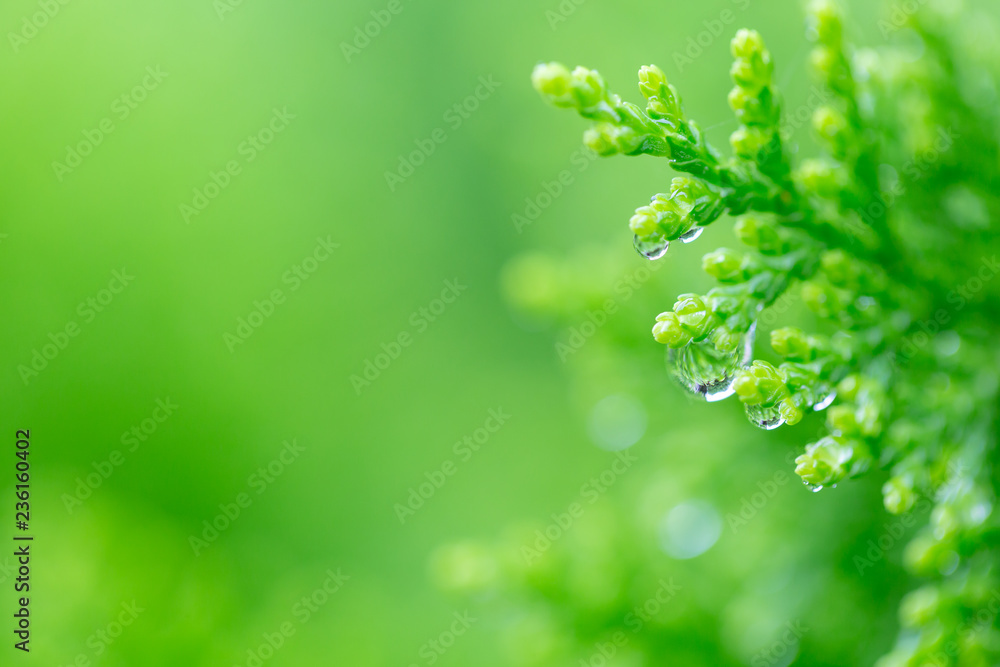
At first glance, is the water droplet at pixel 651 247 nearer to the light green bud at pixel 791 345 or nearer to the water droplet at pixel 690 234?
the water droplet at pixel 690 234

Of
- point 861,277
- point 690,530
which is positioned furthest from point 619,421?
point 861,277

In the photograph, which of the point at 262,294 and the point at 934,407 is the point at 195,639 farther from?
the point at 934,407

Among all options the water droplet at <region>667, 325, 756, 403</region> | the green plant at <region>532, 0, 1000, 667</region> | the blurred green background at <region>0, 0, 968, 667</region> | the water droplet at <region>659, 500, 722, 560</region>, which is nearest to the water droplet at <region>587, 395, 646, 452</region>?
the blurred green background at <region>0, 0, 968, 667</region>

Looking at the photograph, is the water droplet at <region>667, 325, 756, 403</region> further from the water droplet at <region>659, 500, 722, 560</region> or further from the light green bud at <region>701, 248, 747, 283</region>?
the water droplet at <region>659, 500, 722, 560</region>

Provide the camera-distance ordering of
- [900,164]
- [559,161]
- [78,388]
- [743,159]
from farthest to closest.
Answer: [559,161] → [78,388] → [900,164] → [743,159]

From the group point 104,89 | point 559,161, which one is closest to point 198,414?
point 104,89

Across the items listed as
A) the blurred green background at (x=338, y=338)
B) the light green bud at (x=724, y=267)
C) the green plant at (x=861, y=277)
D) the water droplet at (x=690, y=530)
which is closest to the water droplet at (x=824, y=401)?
the green plant at (x=861, y=277)
